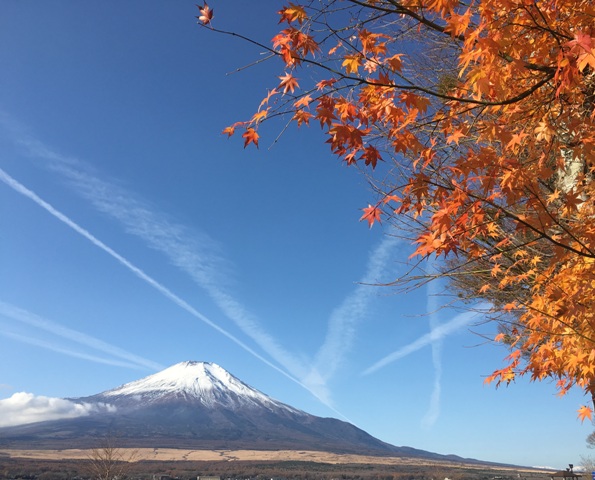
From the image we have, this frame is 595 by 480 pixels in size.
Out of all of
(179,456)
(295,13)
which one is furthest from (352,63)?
(179,456)

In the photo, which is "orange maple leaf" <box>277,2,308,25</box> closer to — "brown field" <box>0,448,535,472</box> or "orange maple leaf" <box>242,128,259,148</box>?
"orange maple leaf" <box>242,128,259,148</box>

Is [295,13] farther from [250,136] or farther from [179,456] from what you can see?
[179,456]

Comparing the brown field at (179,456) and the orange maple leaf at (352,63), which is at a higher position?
the orange maple leaf at (352,63)

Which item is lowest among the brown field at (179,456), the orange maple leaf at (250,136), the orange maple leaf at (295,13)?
the brown field at (179,456)

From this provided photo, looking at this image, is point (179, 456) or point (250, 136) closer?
point (250, 136)

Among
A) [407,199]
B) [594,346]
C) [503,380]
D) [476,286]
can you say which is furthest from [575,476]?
[407,199]

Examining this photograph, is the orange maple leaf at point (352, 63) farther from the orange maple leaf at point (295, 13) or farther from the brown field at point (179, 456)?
the brown field at point (179, 456)

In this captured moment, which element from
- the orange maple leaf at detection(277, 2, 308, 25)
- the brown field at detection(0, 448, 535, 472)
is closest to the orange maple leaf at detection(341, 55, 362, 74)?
the orange maple leaf at detection(277, 2, 308, 25)

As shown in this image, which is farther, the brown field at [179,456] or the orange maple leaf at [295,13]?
the brown field at [179,456]

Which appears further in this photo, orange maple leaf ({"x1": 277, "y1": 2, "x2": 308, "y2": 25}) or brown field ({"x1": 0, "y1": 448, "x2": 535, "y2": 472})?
brown field ({"x1": 0, "y1": 448, "x2": 535, "y2": 472})

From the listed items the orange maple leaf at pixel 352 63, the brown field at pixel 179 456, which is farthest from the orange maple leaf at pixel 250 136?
the brown field at pixel 179 456

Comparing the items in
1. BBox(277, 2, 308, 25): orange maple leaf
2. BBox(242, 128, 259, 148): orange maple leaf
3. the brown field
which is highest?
BBox(277, 2, 308, 25): orange maple leaf

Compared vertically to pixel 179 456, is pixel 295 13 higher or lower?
higher

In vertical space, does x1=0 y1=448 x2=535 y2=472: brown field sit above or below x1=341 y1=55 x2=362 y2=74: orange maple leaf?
below
